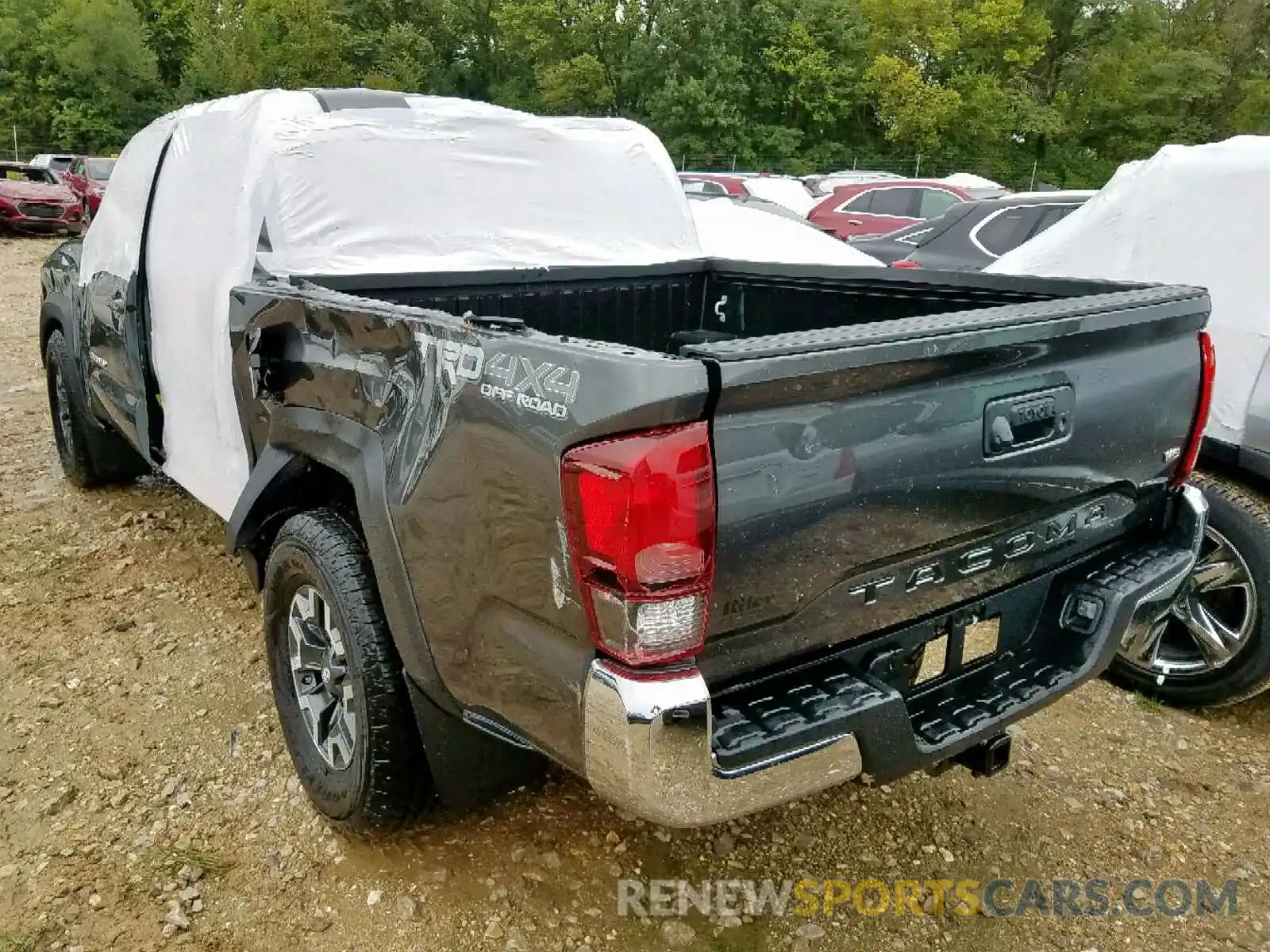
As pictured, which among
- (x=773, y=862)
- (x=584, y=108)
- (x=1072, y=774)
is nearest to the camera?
(x=773, y=862)

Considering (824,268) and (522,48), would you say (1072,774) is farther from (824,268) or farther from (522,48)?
(522,48)

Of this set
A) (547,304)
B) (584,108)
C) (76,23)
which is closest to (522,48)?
(584,108)

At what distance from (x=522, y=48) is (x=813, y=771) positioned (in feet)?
170

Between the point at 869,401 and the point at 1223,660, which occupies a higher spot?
the point at 869,401

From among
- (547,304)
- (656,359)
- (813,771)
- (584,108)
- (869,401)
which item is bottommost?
(584,108)

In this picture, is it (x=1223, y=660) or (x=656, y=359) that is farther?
(x=1223, y=660)

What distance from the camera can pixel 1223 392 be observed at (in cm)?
361

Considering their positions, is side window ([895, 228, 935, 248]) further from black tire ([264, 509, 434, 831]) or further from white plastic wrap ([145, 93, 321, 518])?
black tire ([264, 509, 434, 831])

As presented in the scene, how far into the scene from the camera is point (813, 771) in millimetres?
1958

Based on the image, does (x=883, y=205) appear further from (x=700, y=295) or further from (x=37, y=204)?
(x=37, y=204)

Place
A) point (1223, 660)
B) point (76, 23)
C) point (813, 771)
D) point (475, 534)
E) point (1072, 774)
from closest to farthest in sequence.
Answer: point (813, 771) → point (475, 534) → point (1072, 774) → point (1223, 660) → point (76, 23)

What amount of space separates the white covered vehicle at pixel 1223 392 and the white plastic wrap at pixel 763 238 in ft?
9.38

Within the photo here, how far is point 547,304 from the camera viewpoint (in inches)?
151

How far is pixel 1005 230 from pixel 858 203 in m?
8.76
